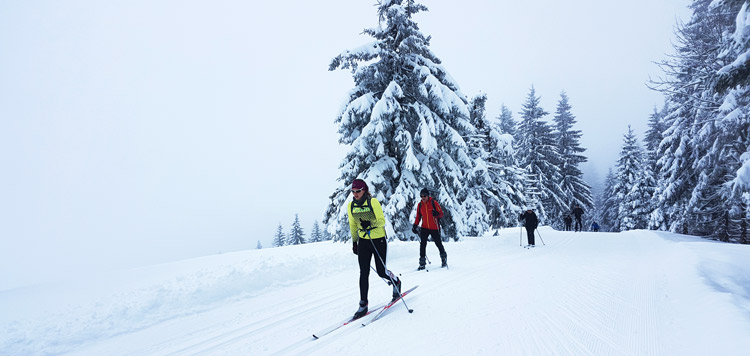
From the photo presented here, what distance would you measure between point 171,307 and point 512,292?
259 inches

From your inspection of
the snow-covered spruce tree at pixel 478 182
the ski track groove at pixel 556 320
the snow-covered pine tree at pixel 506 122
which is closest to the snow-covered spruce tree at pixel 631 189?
the snow-covered pine tree at pixel 506 122

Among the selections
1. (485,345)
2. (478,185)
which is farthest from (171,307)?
(478,185)

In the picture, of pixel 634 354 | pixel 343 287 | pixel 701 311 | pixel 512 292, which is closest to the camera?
pixel 634 354

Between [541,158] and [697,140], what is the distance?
14847 mm

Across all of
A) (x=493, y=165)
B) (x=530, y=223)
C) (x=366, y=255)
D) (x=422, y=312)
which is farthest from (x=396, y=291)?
(x=493, y=165)

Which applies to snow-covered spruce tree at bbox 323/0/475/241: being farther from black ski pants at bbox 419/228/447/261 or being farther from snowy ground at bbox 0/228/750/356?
snowy ground at bbox 0/228/750/356

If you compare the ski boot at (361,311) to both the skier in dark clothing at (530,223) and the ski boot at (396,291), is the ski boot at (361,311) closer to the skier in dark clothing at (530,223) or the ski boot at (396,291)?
the ski boot at (396,291)

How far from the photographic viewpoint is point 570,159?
32750mm

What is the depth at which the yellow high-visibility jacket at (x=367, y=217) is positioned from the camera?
5.17m

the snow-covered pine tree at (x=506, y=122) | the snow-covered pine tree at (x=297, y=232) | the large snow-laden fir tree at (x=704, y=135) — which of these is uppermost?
the snow-covered pine tree at (x=506, y=122)

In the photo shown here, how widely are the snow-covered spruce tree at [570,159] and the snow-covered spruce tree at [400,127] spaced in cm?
2231

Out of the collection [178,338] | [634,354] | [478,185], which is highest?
[478,185]

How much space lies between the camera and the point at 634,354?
3.29 metres

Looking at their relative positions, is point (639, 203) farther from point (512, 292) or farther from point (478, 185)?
point (512, 292)
